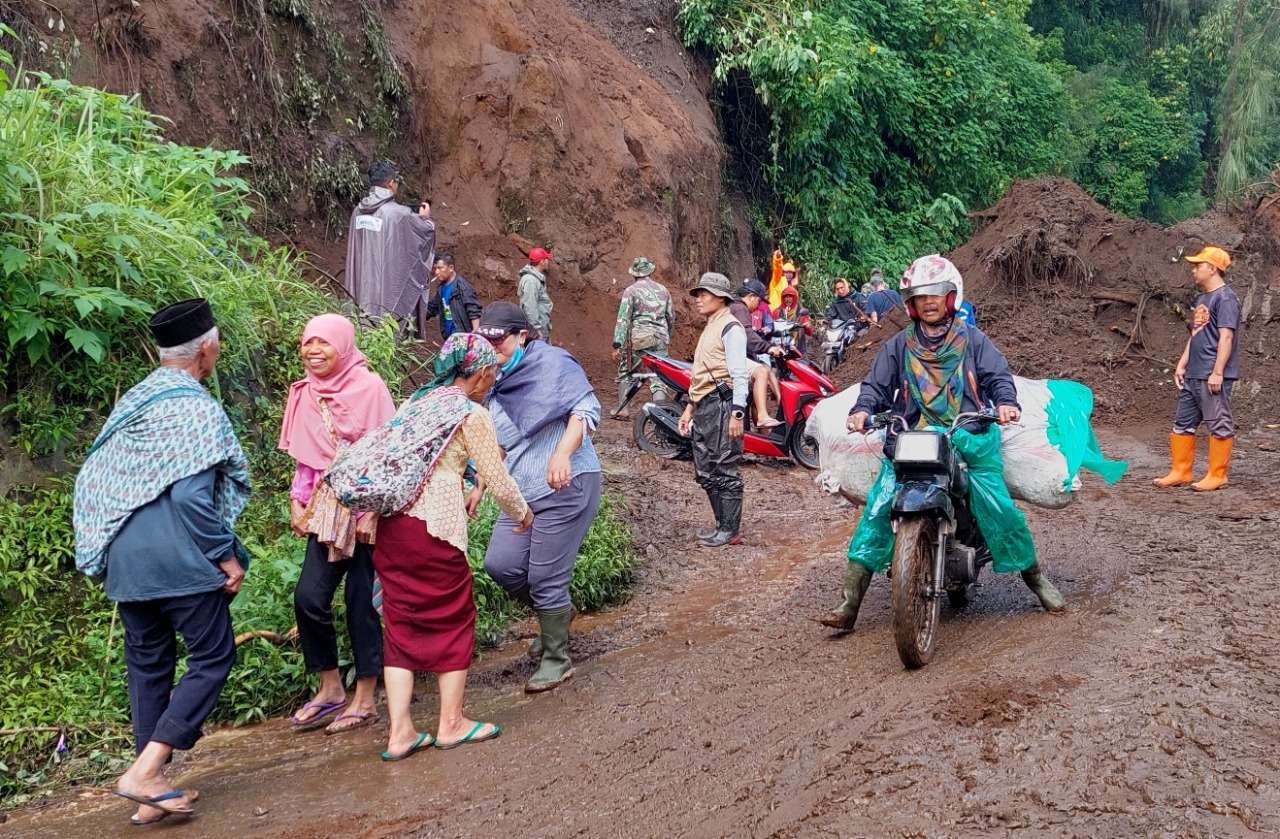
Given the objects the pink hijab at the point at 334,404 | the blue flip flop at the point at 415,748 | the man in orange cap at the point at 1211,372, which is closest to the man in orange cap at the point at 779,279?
the man in orange cap at the point at 1211,372

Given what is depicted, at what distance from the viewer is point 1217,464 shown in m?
9.84

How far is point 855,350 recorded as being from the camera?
17.5 meters

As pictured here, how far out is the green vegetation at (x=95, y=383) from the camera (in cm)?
534

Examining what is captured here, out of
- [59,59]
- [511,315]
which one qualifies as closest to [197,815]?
[511,315]

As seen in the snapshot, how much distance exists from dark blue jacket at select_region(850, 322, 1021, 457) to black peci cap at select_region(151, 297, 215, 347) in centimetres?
302

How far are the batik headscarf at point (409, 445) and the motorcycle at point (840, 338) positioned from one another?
1384cm

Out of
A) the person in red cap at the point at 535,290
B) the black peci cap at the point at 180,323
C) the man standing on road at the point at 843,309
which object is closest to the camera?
the black peci cap at the point at 180,323

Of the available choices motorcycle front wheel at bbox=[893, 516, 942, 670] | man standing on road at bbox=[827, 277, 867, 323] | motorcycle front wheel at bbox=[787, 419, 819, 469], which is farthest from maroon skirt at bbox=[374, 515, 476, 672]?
man standing on road at bbox=[827, 277, 867, 323]

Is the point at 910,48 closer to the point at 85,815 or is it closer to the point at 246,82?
the point at 246,82

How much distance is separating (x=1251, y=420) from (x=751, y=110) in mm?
10548

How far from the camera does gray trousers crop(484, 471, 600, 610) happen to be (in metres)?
5.62

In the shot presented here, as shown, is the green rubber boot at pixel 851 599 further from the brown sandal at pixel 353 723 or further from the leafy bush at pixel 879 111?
the leafy bush at pixel 879 111

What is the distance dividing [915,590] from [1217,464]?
5.99 m

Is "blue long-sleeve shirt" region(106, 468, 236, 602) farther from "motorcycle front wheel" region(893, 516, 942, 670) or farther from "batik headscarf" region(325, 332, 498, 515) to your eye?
"motorcycle front wheel" region(893, 516, 942, 670)
